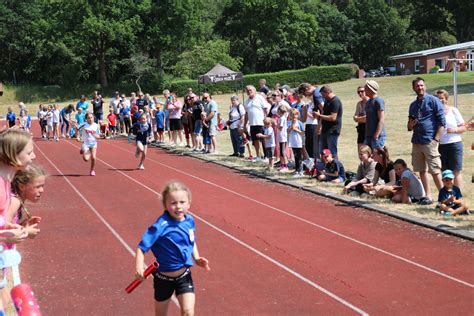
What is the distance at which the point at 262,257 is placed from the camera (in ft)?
28.9

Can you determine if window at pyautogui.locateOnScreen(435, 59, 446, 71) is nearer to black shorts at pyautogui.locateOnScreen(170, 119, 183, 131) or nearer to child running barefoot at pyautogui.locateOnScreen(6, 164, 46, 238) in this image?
black shorts at pyautogui.locateOnScreen(170, 119, 183, 131)

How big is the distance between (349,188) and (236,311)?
266 inches

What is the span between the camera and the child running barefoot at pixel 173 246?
5.42 metres

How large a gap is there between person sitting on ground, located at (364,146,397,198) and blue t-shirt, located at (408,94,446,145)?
99 cm

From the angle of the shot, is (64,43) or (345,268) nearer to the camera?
(345,268)

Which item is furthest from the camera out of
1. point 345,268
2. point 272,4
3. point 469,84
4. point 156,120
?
point 272,4

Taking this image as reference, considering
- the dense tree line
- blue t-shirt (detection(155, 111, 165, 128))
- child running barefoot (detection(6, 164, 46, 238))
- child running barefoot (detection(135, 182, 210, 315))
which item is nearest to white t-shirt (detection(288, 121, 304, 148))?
child running barefoot (detection(135, 182, 210, 315))

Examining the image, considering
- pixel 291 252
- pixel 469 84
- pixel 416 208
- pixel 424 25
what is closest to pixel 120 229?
pixel 291 252

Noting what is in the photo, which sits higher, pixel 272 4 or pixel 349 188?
pixel 272 4

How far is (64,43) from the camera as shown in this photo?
235 feet

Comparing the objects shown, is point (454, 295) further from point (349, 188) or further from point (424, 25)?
point (424, 25)

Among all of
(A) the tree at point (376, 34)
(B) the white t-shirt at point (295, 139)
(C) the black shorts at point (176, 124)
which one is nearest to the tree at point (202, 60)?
(A) the tree at point (376, 34)

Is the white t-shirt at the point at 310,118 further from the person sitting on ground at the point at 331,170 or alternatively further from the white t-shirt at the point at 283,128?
the person sitting on ground at the point at 331,170

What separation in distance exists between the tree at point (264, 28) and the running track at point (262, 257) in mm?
67141
